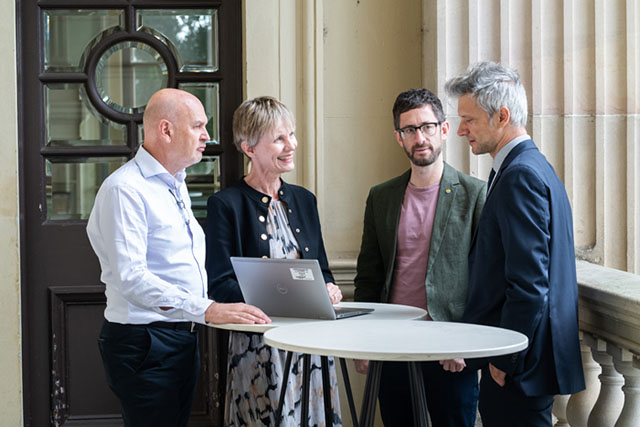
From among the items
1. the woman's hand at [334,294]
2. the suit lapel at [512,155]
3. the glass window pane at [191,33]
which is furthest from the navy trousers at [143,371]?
the glass window pane at [191,33]

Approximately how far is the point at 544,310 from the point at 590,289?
29cm

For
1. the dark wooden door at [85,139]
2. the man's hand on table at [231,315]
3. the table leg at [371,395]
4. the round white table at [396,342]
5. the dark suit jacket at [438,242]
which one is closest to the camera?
the round white table at [396,342]

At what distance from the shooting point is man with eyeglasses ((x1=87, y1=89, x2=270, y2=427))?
2.28 meters

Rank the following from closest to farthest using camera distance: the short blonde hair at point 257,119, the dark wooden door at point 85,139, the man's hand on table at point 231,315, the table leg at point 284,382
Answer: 1. the man's hand on table at point 231,315
2. the table leg at point 284,382
3. the short blonde hair at point 257,119
4. the dark wooden door at point 85,139

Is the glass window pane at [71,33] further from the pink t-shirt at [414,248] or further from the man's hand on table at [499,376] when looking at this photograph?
the man's hand on table at [499,376]

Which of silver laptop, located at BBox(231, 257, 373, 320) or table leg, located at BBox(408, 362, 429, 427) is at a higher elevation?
silver laptop, located at BBox(231, 257, 373, 320)

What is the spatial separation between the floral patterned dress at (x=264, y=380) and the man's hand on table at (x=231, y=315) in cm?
41

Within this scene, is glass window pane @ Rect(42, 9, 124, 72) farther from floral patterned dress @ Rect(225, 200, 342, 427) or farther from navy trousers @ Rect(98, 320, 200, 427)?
navy trousers @ Rect(98, 320, 200, 427)

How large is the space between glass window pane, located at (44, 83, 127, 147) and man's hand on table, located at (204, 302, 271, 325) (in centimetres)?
168

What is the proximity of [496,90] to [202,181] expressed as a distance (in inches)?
72.5


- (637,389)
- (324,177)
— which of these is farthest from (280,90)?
(637,389)

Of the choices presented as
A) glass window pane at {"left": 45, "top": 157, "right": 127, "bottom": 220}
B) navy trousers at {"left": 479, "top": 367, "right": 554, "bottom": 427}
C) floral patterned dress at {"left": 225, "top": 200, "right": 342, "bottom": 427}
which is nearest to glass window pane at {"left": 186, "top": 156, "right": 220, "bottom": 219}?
glass window pane at {"left": 45, "top": 157, "right": 127, "bottom": 220}

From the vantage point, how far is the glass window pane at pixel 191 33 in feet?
12.3

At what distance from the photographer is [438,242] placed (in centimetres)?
272
